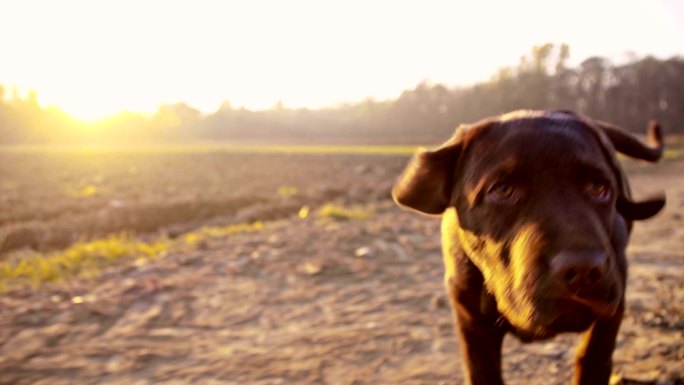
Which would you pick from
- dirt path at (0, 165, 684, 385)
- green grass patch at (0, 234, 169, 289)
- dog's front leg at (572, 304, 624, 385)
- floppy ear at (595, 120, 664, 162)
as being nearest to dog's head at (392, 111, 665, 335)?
dog's front leg at (572, 304, 624, 385)

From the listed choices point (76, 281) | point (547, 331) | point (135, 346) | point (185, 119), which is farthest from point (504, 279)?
point (185, 119)

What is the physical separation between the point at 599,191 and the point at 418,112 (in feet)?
176

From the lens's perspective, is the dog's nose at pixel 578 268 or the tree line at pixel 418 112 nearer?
the dog's nose at pixel 578 268

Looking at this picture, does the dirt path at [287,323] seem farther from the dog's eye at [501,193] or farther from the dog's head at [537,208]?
the dog's eye at [501,193]

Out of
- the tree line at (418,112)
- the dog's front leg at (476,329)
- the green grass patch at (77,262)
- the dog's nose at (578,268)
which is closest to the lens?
the dog's nose at (578,268)

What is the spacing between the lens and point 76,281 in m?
5.54

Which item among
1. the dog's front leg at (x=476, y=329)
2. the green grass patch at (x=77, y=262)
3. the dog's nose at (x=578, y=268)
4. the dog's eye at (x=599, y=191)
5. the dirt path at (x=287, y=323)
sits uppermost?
the dog's eye at (x=599, y=191)

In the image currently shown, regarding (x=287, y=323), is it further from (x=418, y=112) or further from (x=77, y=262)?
(x=418, y=112)

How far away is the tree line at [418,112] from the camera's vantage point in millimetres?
39750

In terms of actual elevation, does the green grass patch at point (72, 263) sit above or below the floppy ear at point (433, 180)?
below

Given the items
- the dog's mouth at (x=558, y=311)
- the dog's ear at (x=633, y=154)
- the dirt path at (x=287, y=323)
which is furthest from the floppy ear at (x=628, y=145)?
the dog's mouth at (x=558, y=311)

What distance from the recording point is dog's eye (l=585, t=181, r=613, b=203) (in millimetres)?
2178

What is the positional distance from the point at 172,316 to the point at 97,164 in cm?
2084

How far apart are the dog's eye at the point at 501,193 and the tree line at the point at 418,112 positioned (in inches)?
1164
